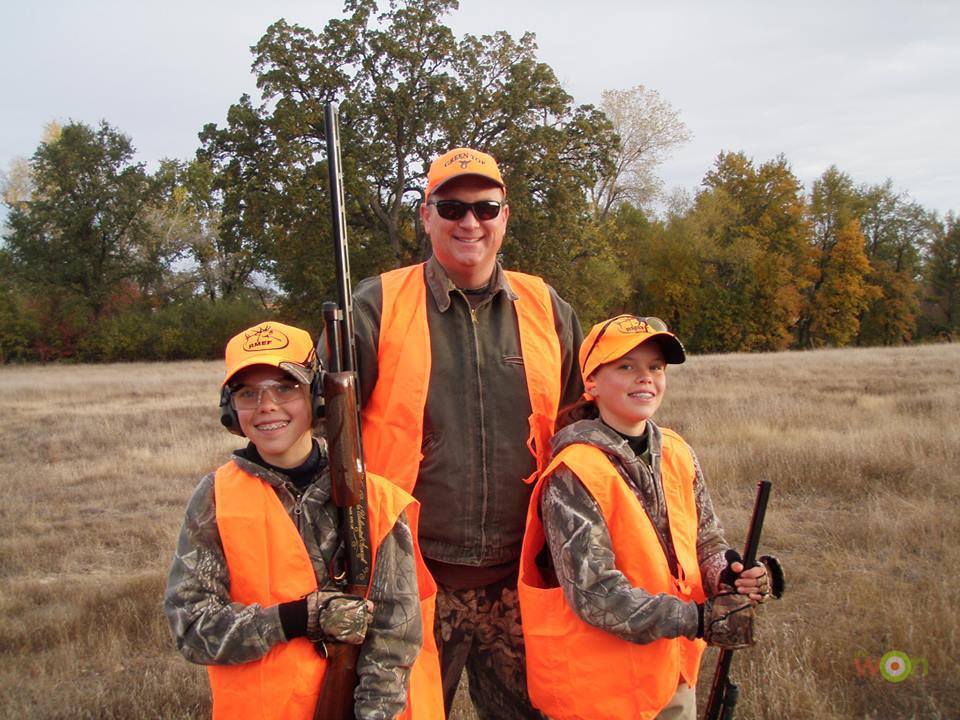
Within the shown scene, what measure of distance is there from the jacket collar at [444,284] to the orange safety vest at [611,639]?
0.71 meters

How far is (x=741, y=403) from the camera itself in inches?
472

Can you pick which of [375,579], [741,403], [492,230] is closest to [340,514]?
[375,579]

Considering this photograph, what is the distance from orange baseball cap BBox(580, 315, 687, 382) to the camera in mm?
2578

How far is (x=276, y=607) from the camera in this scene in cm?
212

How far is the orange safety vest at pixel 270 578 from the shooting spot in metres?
2.14

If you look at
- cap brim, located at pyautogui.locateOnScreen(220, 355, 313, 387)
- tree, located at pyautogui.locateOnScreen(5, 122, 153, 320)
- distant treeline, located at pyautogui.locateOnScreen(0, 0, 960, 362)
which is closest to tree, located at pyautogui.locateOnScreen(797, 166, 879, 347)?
distant treeline, located at pyautogui.locateOnScreen(0, 0, 960, 362)

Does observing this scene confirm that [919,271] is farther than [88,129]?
Yes

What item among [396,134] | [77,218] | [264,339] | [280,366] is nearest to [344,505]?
[280,366]

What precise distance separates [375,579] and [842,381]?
15.2m

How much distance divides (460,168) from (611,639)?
1.72m

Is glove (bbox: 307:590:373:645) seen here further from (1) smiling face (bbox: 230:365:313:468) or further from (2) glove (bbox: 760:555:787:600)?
(2) glove (bbox: 760:555:787:600)

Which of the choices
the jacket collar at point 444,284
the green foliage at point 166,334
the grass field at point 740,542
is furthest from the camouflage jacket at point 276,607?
the green foliage at point 166,334

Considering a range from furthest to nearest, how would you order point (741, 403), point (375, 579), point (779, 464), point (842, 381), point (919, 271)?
point (919, 271) → point (842, 381) → point (741, 403) → point (779, 464) → point (375, 579)

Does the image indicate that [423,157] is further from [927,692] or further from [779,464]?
[927,692]
